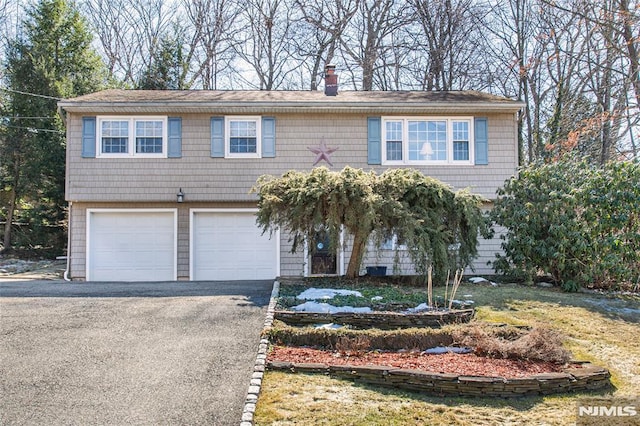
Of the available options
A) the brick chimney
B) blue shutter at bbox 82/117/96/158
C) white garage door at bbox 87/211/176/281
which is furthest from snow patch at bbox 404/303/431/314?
blue shutter at bbox 82/117/96/158

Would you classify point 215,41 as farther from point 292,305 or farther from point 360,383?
point 360,383

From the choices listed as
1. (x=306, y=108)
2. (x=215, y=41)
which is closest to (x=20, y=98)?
(x=215, y=41)

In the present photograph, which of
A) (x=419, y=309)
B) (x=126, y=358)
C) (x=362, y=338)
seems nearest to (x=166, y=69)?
(x=419, y=309)

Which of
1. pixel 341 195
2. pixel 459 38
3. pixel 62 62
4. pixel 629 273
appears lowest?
pixel 629 273

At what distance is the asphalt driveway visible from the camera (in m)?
3.94

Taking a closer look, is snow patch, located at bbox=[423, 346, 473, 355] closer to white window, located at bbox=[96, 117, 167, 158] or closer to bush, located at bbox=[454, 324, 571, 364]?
bush, located at bbox=[454, 324, 571, 364]

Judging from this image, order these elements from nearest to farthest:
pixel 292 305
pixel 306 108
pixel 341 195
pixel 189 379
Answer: pixel 189 379 < pixel 292 305 < pixel 341 195 < pixel 306 108

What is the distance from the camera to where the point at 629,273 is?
9227mm

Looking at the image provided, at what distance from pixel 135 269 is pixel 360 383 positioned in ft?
31.6

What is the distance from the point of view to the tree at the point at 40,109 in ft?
59.2

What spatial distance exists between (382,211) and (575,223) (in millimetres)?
3914

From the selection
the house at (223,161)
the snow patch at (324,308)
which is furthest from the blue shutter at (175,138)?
the snow patch at (324,308)

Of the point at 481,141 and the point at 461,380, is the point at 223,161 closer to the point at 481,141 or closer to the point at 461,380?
the point at 481,141

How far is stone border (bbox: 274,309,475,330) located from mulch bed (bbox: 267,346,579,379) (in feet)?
3.30
